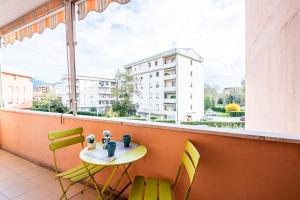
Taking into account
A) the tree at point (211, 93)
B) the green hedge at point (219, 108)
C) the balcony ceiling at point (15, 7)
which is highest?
the balcony ceiling at point (15, 7)

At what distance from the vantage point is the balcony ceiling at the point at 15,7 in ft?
9.43

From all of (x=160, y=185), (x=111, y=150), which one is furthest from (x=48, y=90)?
(x=160, y=185)

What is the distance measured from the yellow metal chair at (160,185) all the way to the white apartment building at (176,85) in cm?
84

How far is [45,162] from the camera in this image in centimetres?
299

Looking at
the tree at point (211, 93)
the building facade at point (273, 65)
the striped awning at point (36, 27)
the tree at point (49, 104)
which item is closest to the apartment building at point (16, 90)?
A: the tree at point (49, 104)

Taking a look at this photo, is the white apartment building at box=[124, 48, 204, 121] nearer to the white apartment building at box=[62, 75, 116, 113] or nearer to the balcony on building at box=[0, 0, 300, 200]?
the balcony on building at box=[0, 0, 300, 200]

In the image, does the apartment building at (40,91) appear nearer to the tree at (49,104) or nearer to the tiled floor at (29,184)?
the tree at (49,104)

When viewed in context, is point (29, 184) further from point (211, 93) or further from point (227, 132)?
point (211, 93)

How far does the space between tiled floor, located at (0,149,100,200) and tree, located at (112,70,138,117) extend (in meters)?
1.17

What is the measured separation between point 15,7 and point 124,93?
2467 millimetres

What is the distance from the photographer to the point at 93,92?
9.66 ft

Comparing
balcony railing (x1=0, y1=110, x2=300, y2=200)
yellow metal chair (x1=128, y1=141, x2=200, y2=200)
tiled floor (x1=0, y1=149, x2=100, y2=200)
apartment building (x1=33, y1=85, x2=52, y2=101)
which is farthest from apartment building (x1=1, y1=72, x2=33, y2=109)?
yellow metal chair (x1=128, y1=141, x2=200, y2=200)

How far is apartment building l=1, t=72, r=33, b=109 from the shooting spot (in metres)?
4.16

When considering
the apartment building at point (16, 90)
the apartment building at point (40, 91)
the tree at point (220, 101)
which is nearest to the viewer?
the tree at point (220, 101)
